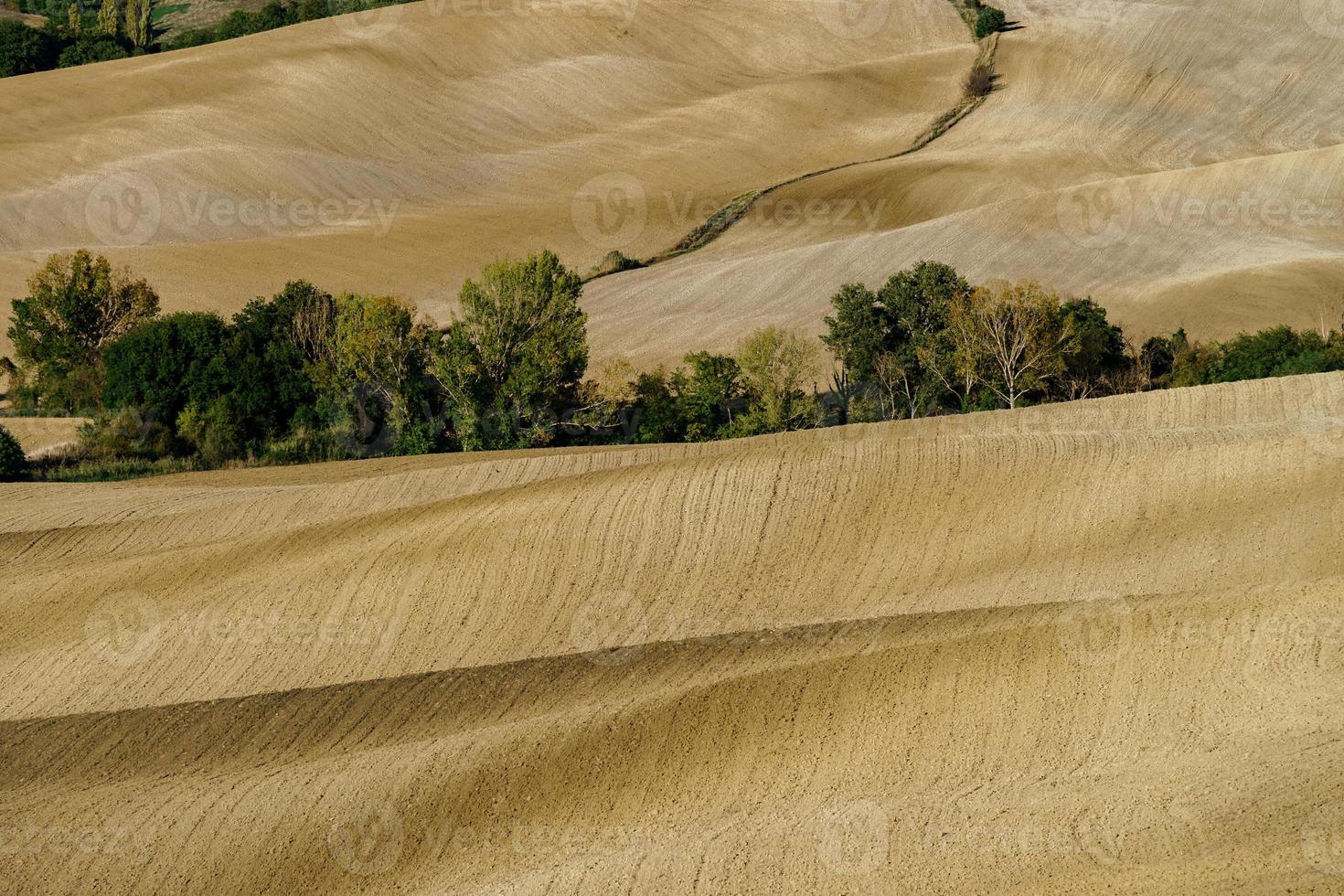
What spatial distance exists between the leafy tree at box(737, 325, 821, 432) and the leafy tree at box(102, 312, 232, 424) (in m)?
18.7

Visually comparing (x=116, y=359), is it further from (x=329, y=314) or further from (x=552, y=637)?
(x=552, y=637)

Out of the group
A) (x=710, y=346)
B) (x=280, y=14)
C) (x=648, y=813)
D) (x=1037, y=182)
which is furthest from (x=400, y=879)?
(x=280, y=14)

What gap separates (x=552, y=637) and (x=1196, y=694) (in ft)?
40.3

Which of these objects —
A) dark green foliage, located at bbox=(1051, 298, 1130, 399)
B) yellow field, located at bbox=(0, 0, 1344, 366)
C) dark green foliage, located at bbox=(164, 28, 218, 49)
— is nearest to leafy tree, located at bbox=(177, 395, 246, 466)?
yellow field, located at bbox=(0, 0, 1344, 366)

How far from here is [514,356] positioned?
173 feet

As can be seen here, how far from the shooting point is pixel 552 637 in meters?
29.6

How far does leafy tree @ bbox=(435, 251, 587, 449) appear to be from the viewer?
5116 cm

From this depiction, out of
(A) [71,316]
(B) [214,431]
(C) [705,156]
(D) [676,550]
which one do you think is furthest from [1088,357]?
→ (A) [71,316]

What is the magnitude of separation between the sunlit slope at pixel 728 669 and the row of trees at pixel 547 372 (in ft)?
38.8

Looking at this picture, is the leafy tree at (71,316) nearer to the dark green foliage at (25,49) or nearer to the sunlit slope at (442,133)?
the sunlit slope at (442,133)

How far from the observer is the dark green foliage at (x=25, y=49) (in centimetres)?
10925

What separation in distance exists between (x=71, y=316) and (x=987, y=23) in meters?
63.9

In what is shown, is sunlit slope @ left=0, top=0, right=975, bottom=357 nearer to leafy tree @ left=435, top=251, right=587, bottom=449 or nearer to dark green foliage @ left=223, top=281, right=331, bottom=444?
dark green foliage @ left=223, top=281, right=331, bottom=444

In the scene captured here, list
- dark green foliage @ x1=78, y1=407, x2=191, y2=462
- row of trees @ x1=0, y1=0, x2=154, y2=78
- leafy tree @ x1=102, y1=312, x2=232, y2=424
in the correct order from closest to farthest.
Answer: dark green foliage @ x1=78, y1=407, x2=191, y2=462
leafy tree @ x1=102, y1=312, x2=232, y2=424
row of trees @ x1=0, y1=0, x2=154, y2=78
